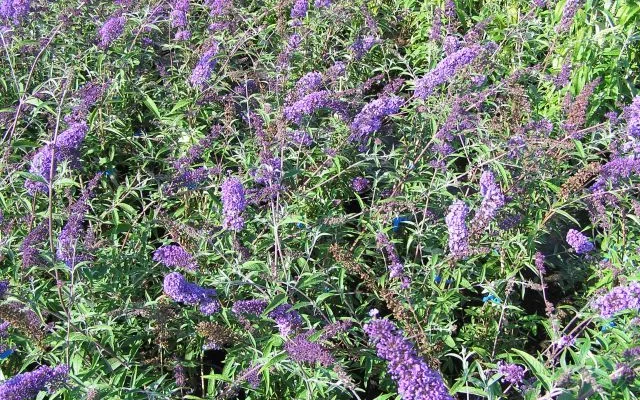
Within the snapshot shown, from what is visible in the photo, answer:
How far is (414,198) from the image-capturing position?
3891mm

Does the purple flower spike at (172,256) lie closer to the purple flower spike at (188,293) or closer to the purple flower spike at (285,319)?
the purple flower spike at (188,293)

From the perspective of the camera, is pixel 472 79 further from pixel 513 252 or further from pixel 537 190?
pixel 513 252

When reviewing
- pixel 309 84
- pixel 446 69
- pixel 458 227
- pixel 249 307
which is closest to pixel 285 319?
pixel 249 307

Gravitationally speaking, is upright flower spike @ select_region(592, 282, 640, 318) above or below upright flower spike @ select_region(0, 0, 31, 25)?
below

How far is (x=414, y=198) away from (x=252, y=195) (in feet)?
3.10

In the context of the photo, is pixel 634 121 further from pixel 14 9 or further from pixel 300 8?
pixel 14 9

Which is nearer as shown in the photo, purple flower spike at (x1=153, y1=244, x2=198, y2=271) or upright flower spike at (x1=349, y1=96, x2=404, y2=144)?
purple flower spike at (x1=153, y1=244, x2=198, y2=271)

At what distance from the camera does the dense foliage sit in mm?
2883

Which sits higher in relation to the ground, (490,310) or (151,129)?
(151,129)

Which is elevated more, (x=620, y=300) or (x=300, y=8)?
(x=300, y=8)

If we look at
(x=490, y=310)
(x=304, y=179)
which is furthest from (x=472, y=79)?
(x=490, y=310)

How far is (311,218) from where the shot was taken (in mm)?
4000

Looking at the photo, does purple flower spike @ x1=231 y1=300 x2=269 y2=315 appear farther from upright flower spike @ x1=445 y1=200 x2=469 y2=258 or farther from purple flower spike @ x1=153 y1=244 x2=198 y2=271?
upright flower spike @ x1=445 y1=200 x2=469 y2=258

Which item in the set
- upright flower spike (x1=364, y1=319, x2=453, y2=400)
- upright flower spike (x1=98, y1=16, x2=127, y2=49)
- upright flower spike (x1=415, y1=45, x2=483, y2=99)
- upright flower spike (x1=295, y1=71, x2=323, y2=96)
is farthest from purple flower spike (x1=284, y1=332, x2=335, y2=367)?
upright flower spike (x1=98, y1=16, x2=127, y2=49)
